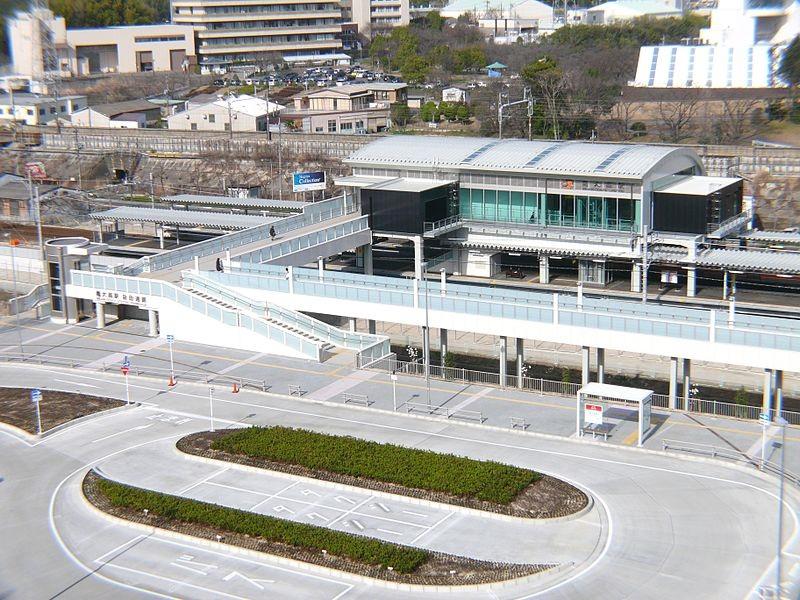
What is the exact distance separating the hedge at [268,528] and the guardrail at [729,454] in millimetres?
9706

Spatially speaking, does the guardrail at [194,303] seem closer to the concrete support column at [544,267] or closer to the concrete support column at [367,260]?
the concrete support column at [367,260]

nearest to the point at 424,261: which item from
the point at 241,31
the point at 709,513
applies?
the point at 709,513

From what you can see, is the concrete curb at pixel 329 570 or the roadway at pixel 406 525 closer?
the concrete curb at pixel 329 570

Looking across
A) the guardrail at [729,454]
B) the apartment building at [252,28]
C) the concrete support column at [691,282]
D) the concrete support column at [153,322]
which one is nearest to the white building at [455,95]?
the apartment building at [252,28]

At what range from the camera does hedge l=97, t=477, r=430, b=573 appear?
26000 millimetres

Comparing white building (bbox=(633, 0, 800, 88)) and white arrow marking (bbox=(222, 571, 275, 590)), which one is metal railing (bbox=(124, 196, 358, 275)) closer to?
white arrow marking (bbox=(222, 571, 275, 590))

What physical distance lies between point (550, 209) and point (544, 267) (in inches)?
118

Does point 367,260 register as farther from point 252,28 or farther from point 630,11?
point 630,11

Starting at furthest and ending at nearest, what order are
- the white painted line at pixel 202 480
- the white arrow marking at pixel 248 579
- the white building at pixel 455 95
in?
1. the white building at pixel 455 95
2. the white painted line at pixel 202 480
3. the white arrow marking at pixel 248 579

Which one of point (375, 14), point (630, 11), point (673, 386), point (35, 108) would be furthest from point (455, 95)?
point (673, 386)

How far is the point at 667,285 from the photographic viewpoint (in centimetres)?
5203

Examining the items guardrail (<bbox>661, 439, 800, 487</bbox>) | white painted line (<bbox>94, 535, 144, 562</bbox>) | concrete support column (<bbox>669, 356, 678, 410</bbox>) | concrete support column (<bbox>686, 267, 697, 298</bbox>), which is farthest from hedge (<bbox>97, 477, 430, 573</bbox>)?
concrete support column (<bbox>686, 267, 697, 298</bbox>)

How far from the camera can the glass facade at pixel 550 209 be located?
5203 cm

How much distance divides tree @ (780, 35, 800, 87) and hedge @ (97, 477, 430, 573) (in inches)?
2360
